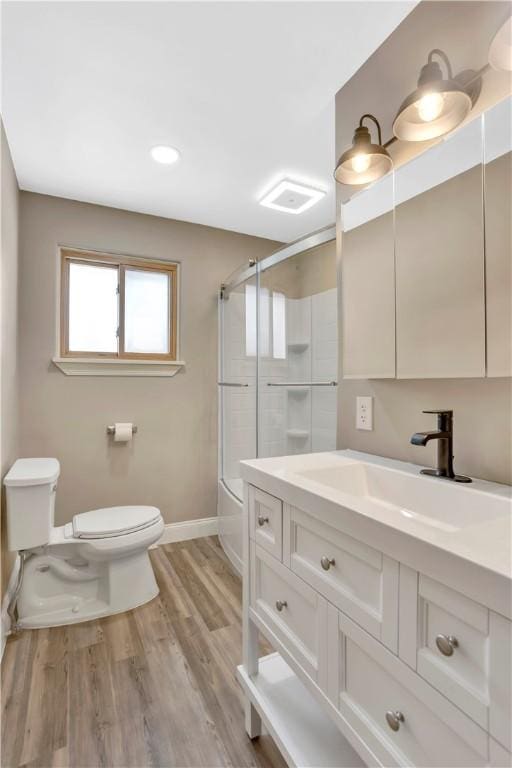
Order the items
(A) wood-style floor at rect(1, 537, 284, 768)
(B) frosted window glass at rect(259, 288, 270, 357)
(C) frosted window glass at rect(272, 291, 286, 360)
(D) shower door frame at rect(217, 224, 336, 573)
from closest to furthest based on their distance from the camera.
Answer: (A) wood-style floor at rect(1, 537, 284, 768) < (D) shower door frame at rect(217, 224, 336, 573) < (B) frosted window glass at rect(259, 288, 270, 357) < (C) frosted window glass at rect(272, 291, 286, 360)

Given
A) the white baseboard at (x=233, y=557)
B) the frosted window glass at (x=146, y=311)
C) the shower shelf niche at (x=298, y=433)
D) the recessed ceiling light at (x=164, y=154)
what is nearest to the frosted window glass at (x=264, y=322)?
the shower shelf niche at (x=298, y=433)

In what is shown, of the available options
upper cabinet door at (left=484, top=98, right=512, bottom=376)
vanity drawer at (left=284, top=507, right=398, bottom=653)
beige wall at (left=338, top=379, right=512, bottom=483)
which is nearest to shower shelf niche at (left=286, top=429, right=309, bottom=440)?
beige wall at (left=338, top=379, right=512, bottom=483)

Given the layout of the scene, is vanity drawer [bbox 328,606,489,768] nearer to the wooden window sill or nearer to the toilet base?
the toilet base

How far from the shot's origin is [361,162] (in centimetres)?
128

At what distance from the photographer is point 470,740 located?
561 mm

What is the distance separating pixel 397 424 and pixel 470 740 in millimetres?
858

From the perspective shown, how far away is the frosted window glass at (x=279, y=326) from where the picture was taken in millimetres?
2660

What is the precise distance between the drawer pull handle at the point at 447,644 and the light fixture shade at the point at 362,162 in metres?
1.33

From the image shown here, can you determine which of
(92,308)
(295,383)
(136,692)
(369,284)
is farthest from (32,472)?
(369,284)

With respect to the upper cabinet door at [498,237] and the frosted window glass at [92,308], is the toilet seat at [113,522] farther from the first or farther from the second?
the upper cabinet door at [498,237]

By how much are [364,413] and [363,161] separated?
891 millimetres

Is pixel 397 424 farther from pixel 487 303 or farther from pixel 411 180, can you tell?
pixel 411 180

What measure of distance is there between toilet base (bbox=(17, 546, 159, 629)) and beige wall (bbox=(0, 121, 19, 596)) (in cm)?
15

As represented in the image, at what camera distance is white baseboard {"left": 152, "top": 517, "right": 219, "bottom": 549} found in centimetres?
274
